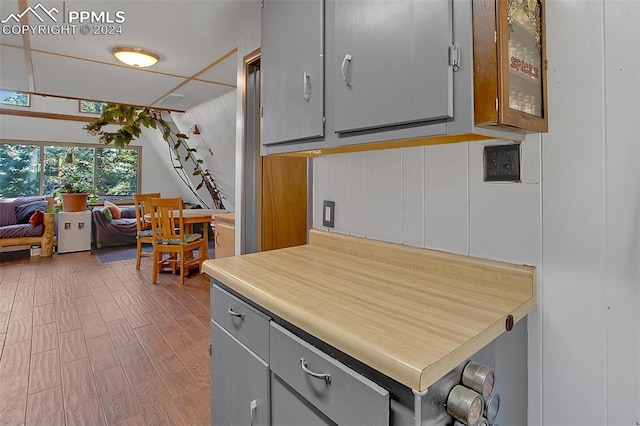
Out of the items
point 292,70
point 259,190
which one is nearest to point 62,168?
point 259,190

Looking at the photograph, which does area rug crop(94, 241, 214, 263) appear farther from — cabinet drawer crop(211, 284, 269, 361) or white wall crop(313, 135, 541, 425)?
white wall crop(313, 135, 541, 425)

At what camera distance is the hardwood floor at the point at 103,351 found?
176cm

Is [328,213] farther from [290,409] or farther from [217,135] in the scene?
[217,135]

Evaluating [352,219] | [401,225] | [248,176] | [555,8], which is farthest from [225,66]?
[555,8]

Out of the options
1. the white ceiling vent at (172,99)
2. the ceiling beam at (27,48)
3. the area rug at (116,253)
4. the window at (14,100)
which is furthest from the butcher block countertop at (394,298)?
the window at (14,100)

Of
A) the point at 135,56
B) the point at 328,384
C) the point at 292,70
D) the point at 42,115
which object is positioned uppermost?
the point at 42,115

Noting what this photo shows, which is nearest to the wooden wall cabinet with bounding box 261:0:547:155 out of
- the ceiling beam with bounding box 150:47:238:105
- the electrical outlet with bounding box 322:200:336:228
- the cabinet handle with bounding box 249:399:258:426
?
the electrical outlet with bounding box 322:200:336:228

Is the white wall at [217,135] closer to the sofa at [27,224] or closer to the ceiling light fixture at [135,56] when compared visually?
the ceiling light fixture at [135,56]

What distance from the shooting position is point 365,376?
0.70 m

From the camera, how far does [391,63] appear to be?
90 centimetres

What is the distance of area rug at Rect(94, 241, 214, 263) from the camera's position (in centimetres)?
536

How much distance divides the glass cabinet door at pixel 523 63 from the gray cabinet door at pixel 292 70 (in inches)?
22.3

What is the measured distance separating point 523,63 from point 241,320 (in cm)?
110

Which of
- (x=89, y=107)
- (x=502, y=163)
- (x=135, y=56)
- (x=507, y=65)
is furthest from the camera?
(x=89, y=107)
